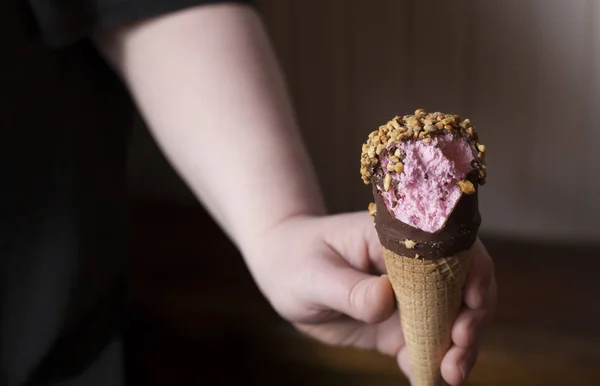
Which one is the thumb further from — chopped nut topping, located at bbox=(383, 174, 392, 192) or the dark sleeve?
the dark sleeve

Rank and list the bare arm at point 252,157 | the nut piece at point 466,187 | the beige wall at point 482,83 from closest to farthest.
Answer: the nut piece at point 466,187, the bare arm at point 252,157, the beige wall at point 482,83

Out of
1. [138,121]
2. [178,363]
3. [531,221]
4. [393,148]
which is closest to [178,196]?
[138,121]

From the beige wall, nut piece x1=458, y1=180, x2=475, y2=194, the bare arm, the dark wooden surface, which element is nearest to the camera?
nut piece x1=458, y1=180, x2=475, y2=194

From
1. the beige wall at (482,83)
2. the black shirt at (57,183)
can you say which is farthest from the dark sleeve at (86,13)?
the beige wall at (482,83)

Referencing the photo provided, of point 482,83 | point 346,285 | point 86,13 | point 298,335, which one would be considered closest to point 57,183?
point 86,13

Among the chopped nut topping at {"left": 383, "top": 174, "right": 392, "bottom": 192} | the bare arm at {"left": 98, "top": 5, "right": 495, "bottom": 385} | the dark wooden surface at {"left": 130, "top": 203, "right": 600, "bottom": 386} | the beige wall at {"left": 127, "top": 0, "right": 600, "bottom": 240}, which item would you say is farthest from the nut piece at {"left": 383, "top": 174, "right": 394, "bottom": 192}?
the beige wall at {"left": 127, "top": 0, "right": 600, "bottom": 240}

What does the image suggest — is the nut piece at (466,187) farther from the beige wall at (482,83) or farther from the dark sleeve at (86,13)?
the beige wall at (482,83)
